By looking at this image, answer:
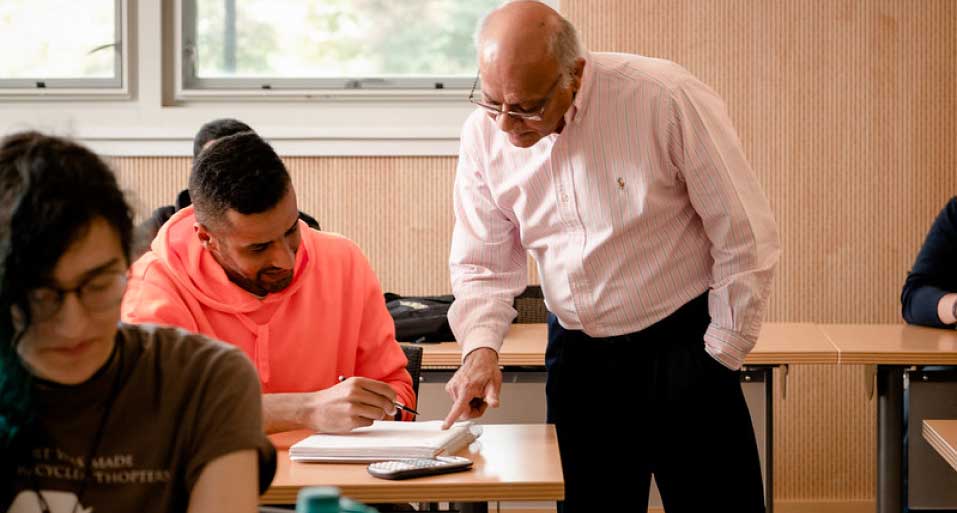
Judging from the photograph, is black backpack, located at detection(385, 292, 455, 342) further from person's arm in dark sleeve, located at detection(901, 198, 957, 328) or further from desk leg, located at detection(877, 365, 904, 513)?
person's arm in dark sleeve, located at detection(901, 198, 957, 328)

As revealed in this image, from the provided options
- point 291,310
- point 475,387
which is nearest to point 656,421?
point 475,387

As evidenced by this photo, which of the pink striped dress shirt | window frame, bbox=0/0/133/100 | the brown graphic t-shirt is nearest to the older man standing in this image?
the pink striped dress shirt

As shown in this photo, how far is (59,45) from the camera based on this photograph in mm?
4582

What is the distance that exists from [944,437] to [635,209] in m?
0.79

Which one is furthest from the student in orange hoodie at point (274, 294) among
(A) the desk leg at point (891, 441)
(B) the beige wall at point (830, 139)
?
(B) the beige wall at point (830, 139)

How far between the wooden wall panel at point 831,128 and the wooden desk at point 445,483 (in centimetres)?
274

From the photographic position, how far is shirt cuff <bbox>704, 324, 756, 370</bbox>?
2.12 m

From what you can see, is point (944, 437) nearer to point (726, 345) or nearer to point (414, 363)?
point (726, 345)

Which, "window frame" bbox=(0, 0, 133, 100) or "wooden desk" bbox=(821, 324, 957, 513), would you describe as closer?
"wooden desk" bbox=(821, 324, 957, 513)

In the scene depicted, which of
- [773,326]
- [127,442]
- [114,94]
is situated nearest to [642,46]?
[773,326]

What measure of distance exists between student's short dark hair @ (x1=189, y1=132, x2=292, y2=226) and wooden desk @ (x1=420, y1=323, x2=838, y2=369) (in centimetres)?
123

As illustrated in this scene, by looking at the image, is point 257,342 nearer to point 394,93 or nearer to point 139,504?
point 139,504

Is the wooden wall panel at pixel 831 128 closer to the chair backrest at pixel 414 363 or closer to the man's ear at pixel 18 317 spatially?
the chair backrest at pixel 414 363

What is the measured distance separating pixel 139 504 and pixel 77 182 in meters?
0.36
